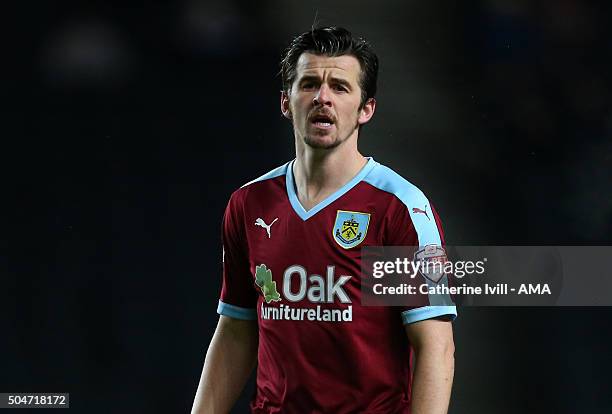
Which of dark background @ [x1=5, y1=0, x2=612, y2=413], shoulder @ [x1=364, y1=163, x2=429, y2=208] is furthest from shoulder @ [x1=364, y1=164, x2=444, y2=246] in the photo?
dark background @ [x1=5, y1=0, x2=612, y2=413]

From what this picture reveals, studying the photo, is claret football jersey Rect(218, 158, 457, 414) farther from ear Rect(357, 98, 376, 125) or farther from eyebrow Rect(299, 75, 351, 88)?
eyebrow Rect(299, 75, 351, 88)

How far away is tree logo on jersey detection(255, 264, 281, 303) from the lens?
254cm

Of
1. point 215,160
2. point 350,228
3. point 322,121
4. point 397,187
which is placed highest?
point 215,160

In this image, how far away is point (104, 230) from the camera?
361cm

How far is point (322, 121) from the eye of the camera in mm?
2504

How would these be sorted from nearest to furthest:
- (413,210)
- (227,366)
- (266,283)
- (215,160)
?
(413,210)
(266,283)
(227,366)
(215,160)

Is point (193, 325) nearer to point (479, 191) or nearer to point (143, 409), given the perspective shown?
point (143, 409)

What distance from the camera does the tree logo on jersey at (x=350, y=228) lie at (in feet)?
8.13

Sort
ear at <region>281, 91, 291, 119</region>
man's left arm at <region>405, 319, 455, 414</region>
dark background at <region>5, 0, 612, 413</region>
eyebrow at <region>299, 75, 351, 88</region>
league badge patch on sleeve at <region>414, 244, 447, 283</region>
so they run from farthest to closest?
dark background at <region>5, 0, 612, 413</region>
ear at <region>281, 91, 291, 119</region>
eyebrow at <region>299, 75, 351, 88</region>
league badge patch on sleeve at <region>414, 244, 447, 283</region>
man's left arm at <region>405, 319, 455, 414</region>

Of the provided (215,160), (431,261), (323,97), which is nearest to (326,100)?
(323,97)

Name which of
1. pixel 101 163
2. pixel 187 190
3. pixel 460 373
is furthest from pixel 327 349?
pixel 101 163

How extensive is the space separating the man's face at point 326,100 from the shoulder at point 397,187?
5.0 inches

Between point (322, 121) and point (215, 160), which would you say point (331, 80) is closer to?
point (322, 121)

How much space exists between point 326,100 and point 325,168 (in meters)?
0.19
